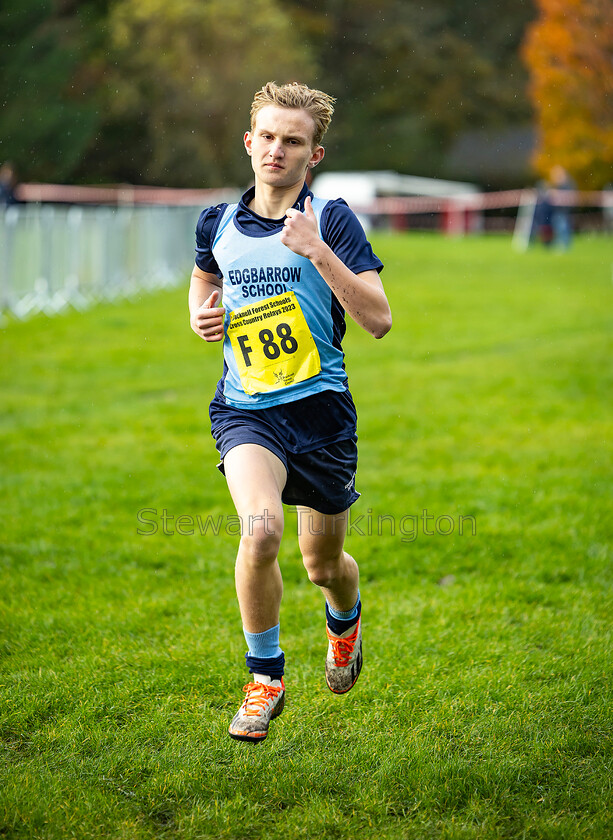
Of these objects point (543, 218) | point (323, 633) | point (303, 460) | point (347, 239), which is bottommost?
point (323, 633)

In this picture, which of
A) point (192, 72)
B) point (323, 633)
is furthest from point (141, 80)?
point (323, 633)

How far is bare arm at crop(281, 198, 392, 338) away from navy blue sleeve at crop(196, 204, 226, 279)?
19.3 inches

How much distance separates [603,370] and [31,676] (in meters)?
8.67

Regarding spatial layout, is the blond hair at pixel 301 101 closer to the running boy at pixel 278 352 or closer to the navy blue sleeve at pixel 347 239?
the running boy at pixel 278 352

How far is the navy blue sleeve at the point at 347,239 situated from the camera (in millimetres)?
3541

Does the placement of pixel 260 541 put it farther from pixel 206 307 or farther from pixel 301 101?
pixel 301 101

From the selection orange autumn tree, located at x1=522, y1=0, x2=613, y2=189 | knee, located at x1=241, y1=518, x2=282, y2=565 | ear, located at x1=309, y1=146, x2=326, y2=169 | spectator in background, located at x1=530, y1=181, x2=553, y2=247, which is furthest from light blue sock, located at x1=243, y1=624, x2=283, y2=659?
spectator in background, located at x1=530, y1=181, x2=553, y2=247

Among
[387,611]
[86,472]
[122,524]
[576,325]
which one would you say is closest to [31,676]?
[387,611]

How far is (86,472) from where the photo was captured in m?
7.85

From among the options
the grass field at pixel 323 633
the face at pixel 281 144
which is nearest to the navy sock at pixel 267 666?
the grass field at pixel 323 633

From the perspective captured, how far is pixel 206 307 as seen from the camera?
377 centimetres

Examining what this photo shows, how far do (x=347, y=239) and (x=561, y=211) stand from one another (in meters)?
29.9

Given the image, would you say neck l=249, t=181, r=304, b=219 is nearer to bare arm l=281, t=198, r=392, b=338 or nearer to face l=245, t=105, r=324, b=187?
face l=245, t=105, r=324, b=187

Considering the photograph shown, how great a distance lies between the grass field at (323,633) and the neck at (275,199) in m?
1.99
